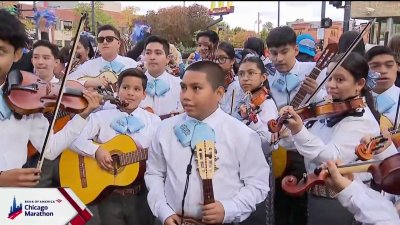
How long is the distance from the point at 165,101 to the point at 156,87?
0.49ft

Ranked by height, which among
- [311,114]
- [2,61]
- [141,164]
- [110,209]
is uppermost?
[2,61]

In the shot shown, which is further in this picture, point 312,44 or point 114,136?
point 312,44

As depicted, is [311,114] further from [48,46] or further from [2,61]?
[48,46]

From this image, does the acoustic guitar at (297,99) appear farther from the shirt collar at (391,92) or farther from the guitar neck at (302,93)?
the shirt collar at (391,92)

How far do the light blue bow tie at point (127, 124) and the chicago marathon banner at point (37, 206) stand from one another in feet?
4.76

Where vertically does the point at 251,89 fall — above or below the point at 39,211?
above

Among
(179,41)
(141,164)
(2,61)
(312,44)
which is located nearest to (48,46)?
(141,164)

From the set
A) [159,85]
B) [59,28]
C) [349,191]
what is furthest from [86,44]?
[59,28]

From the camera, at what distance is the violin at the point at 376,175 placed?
1838mm

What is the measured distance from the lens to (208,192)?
226cm

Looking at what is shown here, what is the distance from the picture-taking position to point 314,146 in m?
2.40

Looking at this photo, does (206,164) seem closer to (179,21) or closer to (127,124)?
(127,124)

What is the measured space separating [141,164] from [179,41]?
→ 4410mm

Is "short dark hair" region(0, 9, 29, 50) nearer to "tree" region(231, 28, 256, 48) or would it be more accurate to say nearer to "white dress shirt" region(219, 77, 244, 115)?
"white dress shirt" region(219, 77, 244, 115)
